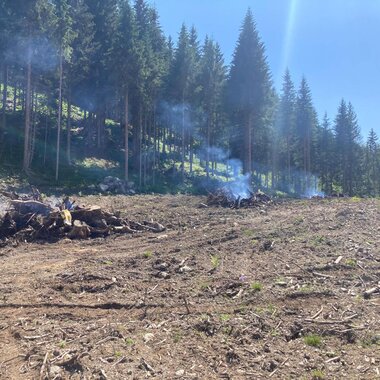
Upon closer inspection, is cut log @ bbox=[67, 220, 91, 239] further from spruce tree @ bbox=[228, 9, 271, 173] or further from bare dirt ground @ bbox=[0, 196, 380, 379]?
spruce tree @ bbox=[228, 9, 271, 173]

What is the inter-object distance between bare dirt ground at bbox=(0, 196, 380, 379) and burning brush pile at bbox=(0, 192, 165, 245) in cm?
139

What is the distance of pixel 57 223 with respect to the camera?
13.3 m

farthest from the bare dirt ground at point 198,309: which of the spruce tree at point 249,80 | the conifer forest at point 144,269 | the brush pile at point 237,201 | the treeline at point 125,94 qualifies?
the spruce tree at point 249,80

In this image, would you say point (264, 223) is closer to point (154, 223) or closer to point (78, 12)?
point (154, 223)

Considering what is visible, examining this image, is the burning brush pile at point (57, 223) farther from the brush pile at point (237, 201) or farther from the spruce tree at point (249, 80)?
the spruce tree at point (249, 80)

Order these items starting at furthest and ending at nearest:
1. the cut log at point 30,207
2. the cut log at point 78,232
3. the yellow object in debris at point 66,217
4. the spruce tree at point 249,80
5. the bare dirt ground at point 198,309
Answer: the spruce tree at point 249,80 → the cut log at point 30,207 → the yellow object in debris at point 66,217 → the cut log at point 78,232 → the bare dirt ground at point 198,309

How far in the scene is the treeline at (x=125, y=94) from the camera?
2804 cm

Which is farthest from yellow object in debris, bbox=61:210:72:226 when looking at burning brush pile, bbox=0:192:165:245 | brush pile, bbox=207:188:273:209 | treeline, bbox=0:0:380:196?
treeline, bbox=0:0:380:196

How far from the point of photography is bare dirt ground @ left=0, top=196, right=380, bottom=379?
4730mm

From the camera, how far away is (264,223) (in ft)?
46.9

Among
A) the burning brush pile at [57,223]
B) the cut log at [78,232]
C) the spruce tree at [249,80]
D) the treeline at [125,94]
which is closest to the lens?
the burning brush pile at [57,223]

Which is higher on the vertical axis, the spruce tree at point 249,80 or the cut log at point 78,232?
the spruce tree at point 249,80

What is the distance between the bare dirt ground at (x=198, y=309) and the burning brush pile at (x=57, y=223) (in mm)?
1392

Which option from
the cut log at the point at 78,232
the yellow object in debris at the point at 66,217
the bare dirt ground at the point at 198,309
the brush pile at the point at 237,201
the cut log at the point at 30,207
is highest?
the brush pile at the point at 237,201
